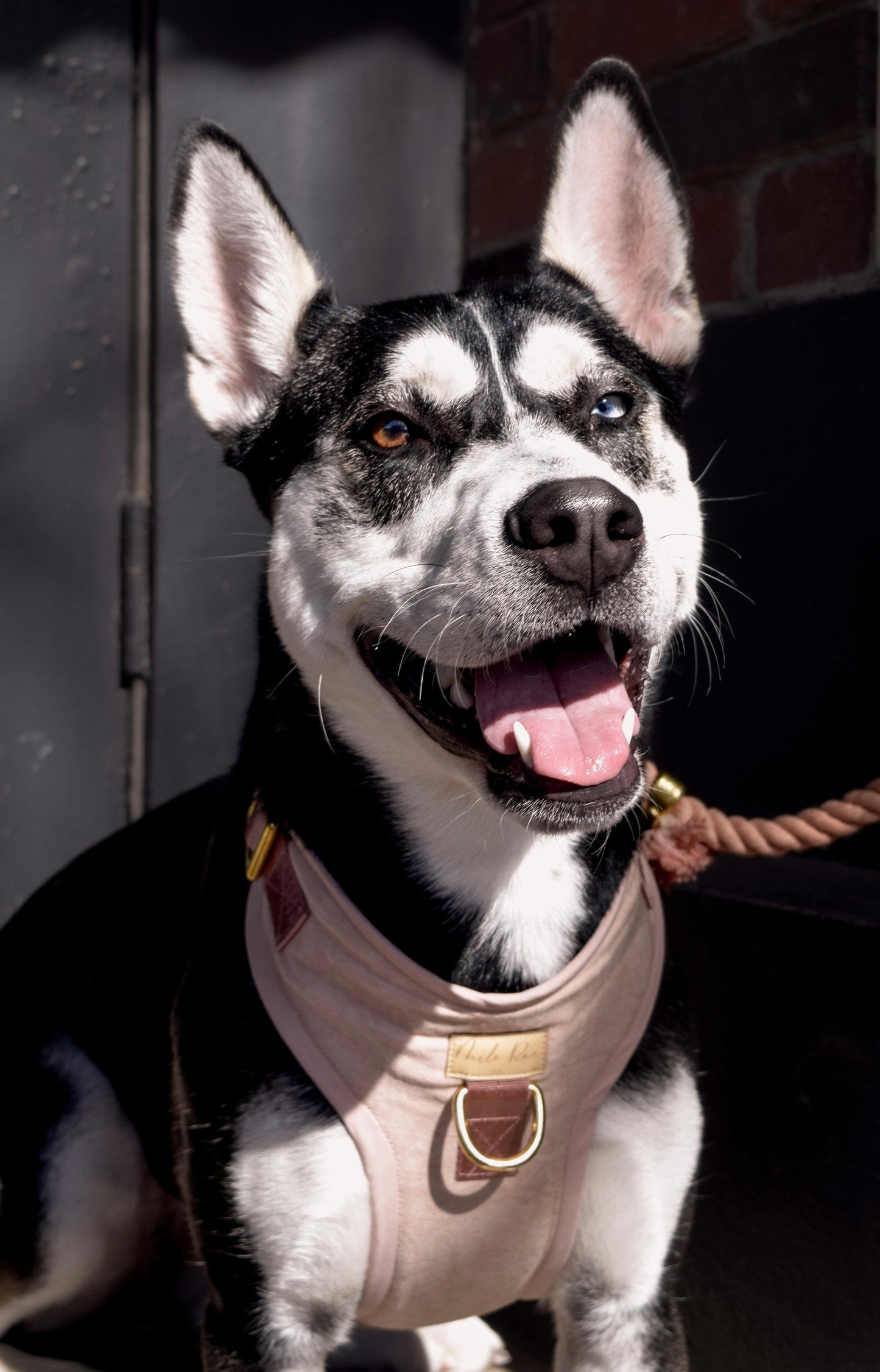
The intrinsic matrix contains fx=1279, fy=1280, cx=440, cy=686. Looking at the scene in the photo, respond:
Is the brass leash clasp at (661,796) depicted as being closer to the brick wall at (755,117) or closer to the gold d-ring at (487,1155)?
the gold d-ring at (487,1155)

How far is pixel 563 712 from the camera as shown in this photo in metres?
1.72

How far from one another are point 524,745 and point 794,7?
6.04ft

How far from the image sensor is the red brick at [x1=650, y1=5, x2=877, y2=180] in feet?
8.19

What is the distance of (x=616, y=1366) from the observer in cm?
188

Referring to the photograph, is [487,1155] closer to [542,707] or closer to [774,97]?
[542,707]

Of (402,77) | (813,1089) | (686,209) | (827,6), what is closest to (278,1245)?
(813,1089)

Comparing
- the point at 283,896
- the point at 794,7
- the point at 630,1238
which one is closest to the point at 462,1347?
the point at 630,1238

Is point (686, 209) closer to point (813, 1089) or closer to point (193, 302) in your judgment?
point (193, 302)

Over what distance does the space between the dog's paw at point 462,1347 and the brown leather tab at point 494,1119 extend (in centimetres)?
77

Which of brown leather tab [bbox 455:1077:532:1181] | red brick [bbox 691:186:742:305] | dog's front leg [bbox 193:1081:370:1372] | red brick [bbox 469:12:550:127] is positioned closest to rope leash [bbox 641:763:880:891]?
brown leather tab [bbox 455:1077:532:1181]

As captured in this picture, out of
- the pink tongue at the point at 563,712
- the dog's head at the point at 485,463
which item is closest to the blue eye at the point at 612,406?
the dog's head at the point at 485,463

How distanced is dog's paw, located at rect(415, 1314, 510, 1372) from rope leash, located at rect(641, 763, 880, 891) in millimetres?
1000

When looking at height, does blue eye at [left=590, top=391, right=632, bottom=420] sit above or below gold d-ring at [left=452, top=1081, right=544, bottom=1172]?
above

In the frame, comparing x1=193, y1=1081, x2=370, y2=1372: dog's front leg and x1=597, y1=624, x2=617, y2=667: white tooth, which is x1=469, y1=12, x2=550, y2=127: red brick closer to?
x1=597, y1=624, x2=617, y2=667: white tooth
